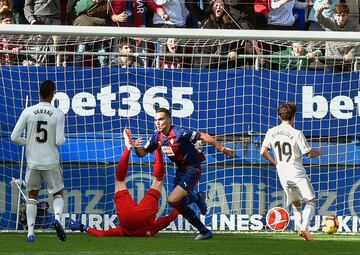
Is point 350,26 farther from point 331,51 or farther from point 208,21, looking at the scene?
point 208,21

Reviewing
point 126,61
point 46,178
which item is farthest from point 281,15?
point 46,178

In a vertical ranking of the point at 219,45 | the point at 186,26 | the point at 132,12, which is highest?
the point at 132,12

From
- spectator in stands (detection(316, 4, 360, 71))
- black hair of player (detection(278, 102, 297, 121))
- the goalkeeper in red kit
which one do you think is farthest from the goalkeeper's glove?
spectator in stands (detection(316, 4, 360, 71))

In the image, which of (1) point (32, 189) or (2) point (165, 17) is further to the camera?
(2) point (165, 17)

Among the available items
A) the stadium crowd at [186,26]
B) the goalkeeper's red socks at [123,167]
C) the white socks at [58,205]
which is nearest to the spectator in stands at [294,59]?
the stadium crowd at [186,26]

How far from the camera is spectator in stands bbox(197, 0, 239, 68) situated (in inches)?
640

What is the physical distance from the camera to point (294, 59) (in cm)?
1627

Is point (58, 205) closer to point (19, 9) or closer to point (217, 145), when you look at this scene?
point (217, 145)

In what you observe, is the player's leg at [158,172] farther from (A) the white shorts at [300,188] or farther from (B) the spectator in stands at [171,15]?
(B) the spectator in stands at [171,15]

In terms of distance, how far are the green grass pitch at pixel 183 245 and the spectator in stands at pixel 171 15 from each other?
154 inches

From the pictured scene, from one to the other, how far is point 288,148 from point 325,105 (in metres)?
2.02

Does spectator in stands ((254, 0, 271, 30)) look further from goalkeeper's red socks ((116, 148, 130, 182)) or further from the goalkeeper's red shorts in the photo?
the goalkeeper's red shorts

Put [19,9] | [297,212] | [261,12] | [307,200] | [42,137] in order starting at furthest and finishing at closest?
[261,12] < [19,9] < [297,212] < [307,200] < [42,137]

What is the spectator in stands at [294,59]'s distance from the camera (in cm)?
1616
